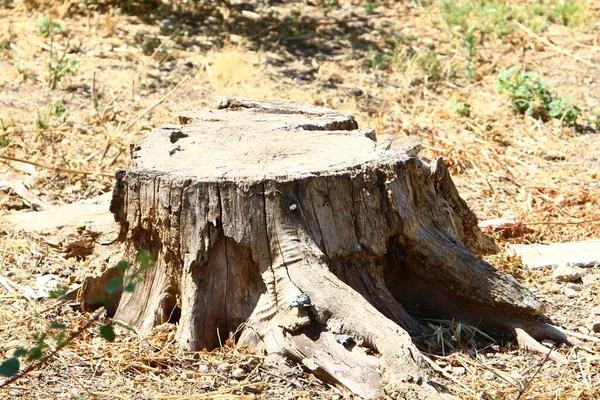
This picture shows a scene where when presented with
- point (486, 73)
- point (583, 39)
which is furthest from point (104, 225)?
point (583, 39)

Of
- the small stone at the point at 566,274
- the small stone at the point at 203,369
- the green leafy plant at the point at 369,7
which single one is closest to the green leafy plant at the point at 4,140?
the small stone at the point at 203,369

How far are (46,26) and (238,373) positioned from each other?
489cm

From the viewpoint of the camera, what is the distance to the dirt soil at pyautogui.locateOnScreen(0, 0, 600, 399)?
327 cm

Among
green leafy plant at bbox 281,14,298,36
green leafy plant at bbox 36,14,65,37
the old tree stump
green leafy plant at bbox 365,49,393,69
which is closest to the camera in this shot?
the old tree stump

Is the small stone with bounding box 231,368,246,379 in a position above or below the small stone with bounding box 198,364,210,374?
above

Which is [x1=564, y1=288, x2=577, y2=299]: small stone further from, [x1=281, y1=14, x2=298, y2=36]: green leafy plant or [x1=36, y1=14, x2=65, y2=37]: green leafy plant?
[x1=36, y1=14, x2=65, y2=37]: green leafy plant

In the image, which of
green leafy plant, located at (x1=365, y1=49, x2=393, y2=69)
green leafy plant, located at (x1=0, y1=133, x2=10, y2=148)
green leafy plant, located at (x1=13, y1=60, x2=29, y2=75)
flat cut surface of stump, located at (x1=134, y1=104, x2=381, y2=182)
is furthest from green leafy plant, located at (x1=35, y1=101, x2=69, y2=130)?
green leafy plant, located at (x1=365, y1=49, x2=393, y2=69)

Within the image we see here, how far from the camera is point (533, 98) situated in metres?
6.68

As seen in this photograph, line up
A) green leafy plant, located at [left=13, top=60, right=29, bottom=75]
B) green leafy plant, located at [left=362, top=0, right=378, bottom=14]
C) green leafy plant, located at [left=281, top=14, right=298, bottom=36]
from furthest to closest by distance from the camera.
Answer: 1. green leafy plant, located at [left=362, top=0, right=378, bottom=14]
2. green leafy plant, located at [left=281, top=14, right=298, bottom=36]
3. green leafy plant, located at [left=13, top=60, right=29, bottom=75]

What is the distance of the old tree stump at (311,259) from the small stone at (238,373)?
0.45 feet

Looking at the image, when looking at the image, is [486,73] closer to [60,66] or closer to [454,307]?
[60,66]

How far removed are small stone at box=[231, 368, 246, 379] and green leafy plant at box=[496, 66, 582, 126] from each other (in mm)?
4129

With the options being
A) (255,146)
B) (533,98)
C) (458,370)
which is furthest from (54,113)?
(458,370)

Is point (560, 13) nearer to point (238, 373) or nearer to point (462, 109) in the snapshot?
point (462, 109)
